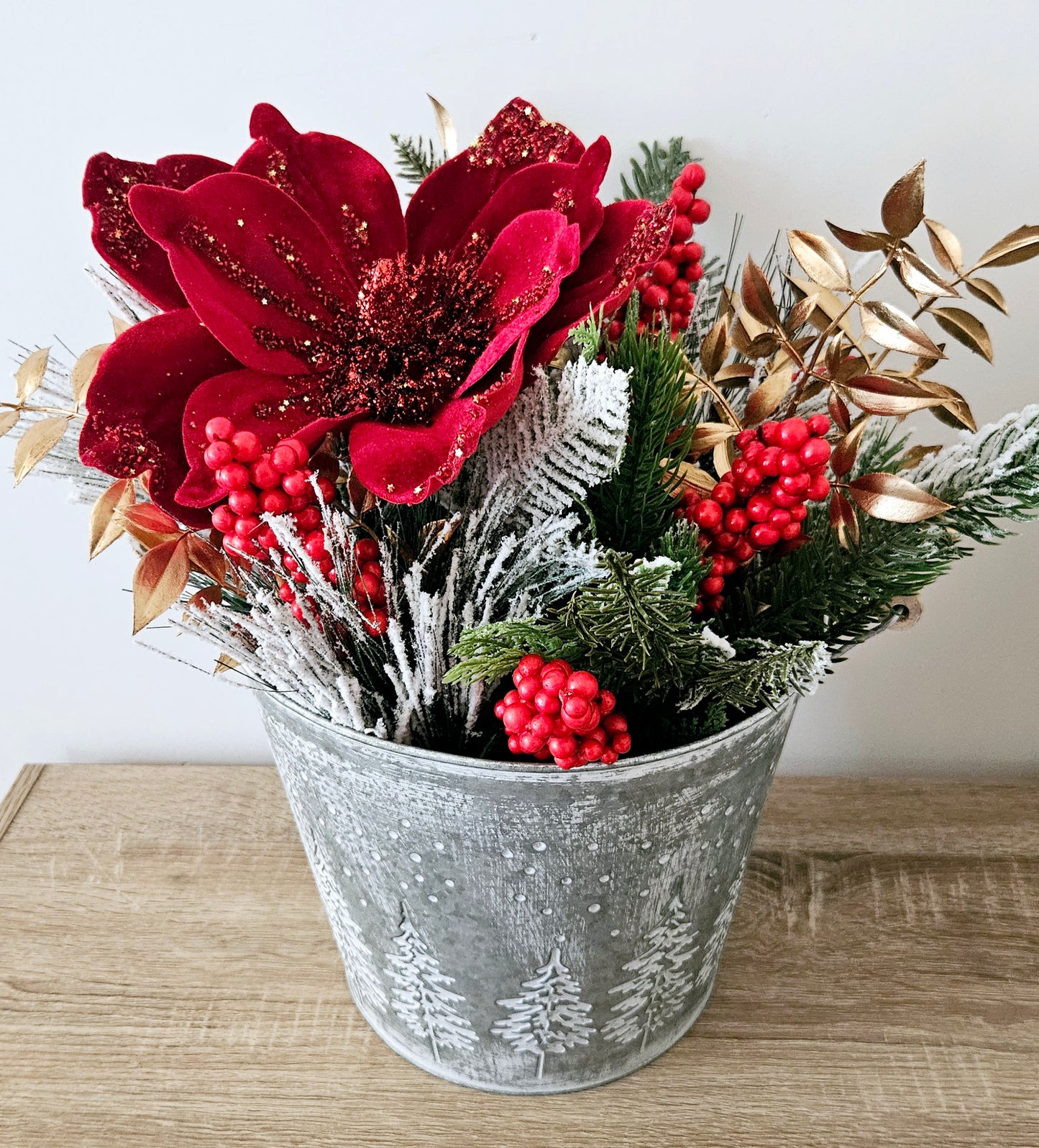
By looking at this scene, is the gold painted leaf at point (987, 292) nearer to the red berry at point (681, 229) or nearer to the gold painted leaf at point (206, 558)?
the red berry at point (681, 229)

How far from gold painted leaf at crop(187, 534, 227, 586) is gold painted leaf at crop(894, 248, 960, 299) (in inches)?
10.1

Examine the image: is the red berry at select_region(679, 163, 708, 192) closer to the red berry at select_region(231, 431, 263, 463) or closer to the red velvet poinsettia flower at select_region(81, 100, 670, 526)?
the red velvet poinsettia flower at select_region(81, 100, 670, 526)

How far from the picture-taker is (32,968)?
536mm

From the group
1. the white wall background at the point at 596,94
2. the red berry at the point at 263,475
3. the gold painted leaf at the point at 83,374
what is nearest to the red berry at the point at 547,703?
the red berry at the point at 263,475

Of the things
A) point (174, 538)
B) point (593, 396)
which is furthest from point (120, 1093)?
point (593, 396)

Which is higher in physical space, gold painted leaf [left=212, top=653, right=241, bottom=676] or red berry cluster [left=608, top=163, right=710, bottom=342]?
red berry cluster [left=608, top=163, right=710, bottom=342]

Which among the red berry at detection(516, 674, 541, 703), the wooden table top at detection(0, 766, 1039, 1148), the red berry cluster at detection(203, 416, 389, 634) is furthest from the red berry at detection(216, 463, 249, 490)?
the wooden table top at detection(0, 766, 1039, 1148)

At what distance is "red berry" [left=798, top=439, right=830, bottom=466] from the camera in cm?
32

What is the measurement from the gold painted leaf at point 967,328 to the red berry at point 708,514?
114mm

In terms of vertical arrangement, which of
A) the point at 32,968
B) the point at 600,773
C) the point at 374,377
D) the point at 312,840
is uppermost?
the point at 374,377

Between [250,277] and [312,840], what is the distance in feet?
0.79

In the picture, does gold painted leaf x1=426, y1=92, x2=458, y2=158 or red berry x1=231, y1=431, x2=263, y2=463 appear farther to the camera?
gold painted leaf x1=426, y1=92, x2=458, y2=158

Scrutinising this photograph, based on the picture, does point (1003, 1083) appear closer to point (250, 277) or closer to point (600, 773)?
point (600, 773)

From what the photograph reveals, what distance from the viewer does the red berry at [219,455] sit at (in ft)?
0.97
